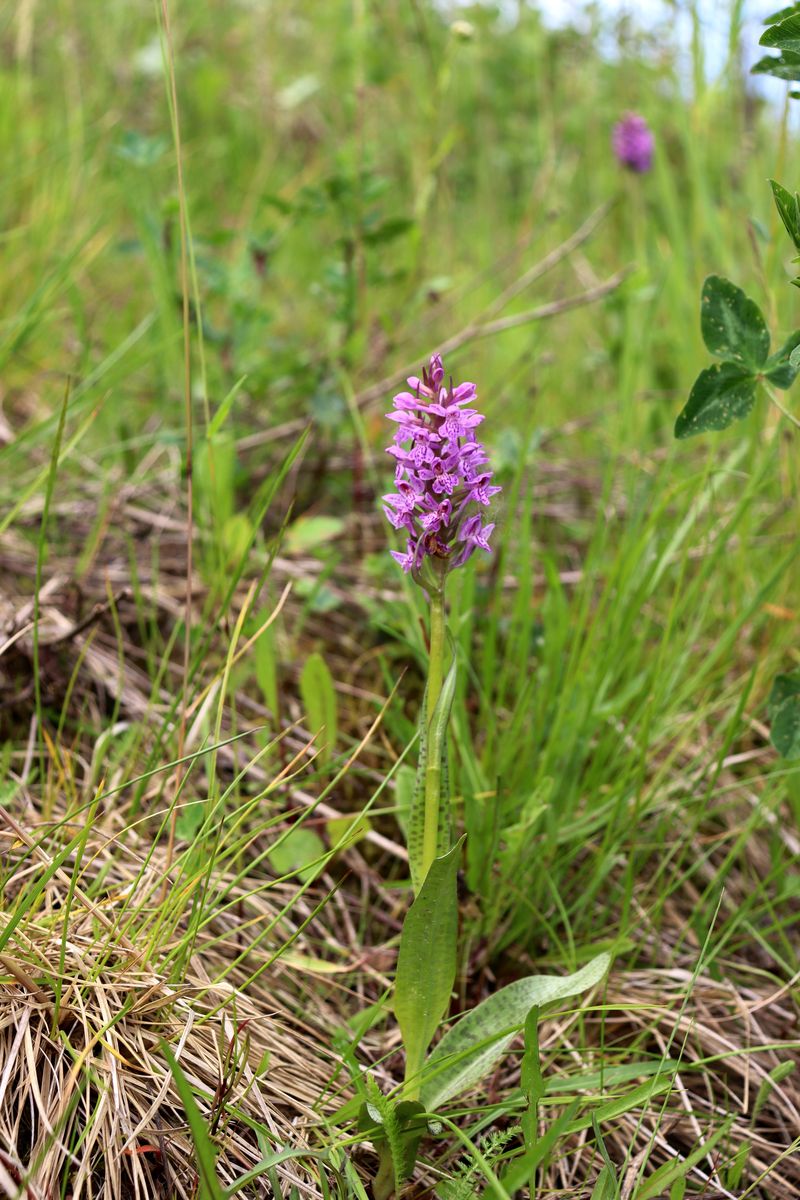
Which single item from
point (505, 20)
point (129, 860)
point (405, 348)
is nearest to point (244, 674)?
point (129, 860)

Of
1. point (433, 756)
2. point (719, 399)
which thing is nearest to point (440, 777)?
point (433, 756)

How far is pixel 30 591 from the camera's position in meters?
1.93

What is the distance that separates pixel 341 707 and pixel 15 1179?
3.38 ft

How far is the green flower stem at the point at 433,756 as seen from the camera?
113cm

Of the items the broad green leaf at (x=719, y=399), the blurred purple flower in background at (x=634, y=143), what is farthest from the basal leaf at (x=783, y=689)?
the blurred purple flower in background at (x=634, y=143)

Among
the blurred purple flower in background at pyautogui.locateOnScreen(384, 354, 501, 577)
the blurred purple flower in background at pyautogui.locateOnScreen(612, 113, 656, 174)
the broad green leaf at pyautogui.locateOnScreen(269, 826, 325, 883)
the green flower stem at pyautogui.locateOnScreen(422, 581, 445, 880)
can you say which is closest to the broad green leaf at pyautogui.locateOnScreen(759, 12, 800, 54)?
the blurred purple flower in background at pyautogui.locateOnScreen(384, 354, 501, 577)

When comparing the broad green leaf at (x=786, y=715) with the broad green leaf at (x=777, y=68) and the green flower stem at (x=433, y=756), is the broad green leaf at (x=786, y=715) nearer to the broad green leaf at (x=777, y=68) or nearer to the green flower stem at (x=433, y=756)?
the green flower stem at (x=433, y=756)

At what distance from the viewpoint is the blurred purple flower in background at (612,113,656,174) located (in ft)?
9.91

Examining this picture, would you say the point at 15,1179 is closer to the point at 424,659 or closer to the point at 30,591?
the point at 424,659

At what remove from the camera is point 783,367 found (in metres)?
1.38

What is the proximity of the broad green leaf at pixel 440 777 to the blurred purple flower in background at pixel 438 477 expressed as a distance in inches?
5.0

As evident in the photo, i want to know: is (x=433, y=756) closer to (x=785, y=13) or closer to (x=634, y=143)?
(x=785, y=13)

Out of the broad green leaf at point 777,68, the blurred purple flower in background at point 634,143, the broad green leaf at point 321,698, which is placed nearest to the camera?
the broad green leaf at point 777,68

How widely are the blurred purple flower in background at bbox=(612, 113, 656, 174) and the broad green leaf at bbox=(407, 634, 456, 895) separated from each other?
242 cm
